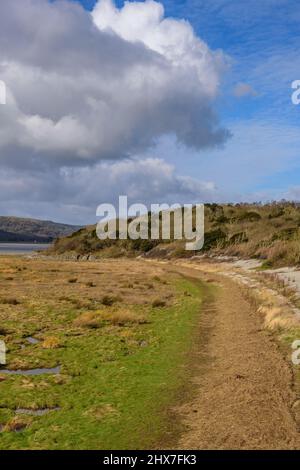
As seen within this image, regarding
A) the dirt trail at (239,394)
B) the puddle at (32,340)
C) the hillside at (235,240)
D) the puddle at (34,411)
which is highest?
the hillside at (235,240)

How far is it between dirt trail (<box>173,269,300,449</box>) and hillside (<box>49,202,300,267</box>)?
3007 centimetres

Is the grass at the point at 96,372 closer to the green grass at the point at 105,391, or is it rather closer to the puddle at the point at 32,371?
the green grass at the point at 105,391

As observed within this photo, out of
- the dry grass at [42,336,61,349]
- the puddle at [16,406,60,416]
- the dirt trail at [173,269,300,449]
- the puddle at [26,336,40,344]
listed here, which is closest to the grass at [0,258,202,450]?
the dry grass at [42,336,61,349]

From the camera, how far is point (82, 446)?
1046 centimetres

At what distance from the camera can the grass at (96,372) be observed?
11133mm

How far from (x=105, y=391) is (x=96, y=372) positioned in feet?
6.94

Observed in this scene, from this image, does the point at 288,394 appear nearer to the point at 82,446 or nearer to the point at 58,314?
the point at 82,446

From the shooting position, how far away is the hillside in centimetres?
5991

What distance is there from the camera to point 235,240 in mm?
77938

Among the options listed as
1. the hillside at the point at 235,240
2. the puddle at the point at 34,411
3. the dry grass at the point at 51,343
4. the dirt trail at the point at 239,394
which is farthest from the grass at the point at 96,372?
the hillside at the point at 235,240

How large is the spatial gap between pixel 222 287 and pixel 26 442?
106 feet

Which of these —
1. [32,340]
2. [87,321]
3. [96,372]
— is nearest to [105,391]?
[96,372]

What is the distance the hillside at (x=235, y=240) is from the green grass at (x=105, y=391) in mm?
31833
